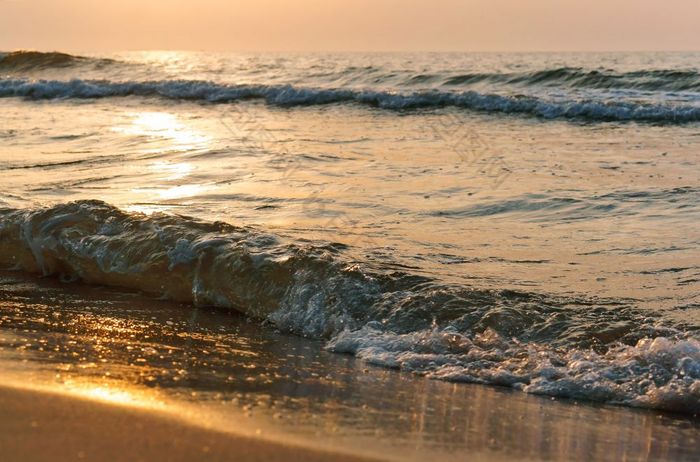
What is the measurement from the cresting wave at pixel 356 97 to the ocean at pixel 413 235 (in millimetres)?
221

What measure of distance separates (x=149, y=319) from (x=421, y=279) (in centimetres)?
140

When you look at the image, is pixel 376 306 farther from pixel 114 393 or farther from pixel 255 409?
pixel 114 393

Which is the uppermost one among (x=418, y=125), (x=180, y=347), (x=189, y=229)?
(x=418, y=125)

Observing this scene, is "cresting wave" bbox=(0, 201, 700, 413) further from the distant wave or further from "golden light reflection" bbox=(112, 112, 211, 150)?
the distant wave

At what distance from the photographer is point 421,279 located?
Answer: 4.63 metres

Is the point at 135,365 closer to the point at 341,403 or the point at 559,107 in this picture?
the point at 341,403

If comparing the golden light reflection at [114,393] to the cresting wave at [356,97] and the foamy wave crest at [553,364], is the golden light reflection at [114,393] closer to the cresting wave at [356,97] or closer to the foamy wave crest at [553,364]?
the foamy wave crest at [553,364]

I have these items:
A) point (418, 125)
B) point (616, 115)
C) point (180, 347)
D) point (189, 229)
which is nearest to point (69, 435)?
point (180, 347)

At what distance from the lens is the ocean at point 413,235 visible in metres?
3.85

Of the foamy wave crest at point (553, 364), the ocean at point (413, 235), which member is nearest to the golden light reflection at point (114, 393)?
the ocean at point (413, 235)

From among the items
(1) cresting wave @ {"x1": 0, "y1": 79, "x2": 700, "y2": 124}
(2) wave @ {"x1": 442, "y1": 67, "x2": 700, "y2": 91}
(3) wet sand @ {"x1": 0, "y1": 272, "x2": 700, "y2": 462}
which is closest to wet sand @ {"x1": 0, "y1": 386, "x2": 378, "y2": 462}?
(3) wet sand @ {"x1": 0, "y1": 272, "x2": 700, "y2": 462}

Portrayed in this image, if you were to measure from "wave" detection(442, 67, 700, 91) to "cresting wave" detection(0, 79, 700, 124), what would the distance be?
272 cm

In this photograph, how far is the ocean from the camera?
3.85 metres

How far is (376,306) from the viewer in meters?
4.34
